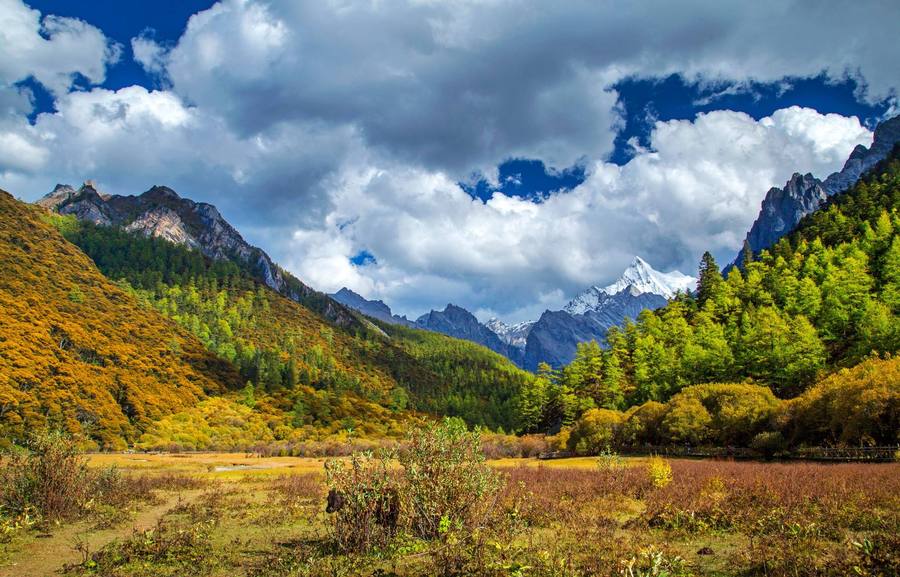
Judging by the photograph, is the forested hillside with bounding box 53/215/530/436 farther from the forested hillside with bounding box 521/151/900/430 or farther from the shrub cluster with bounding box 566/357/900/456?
the shrub cluster with bounding box 566/357/900/456

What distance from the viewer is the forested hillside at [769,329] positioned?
56750mm

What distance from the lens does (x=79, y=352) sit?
86.7 meters

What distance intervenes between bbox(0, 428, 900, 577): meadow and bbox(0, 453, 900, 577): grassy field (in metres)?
0.05

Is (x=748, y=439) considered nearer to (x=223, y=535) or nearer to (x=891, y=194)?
(x=223, y=535)

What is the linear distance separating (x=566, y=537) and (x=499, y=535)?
3315 mm

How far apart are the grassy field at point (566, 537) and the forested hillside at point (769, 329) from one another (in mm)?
33218

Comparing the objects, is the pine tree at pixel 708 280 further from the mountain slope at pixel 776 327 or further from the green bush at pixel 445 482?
the green bush at pixel 445 482

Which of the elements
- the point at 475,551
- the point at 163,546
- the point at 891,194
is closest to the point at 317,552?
the point at 163,546

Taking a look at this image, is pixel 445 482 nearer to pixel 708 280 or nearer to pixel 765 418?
pixel 765 418

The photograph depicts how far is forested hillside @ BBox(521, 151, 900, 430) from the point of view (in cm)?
5675

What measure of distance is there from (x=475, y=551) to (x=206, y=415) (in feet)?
305

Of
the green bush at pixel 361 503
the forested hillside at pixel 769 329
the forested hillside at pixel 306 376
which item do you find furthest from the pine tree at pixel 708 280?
the green bush at pixel 361 503

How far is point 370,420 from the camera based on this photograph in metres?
106

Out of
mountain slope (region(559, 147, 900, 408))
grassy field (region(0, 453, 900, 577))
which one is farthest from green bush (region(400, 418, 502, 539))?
mountain slope (region(559, 147, 900, 408))
